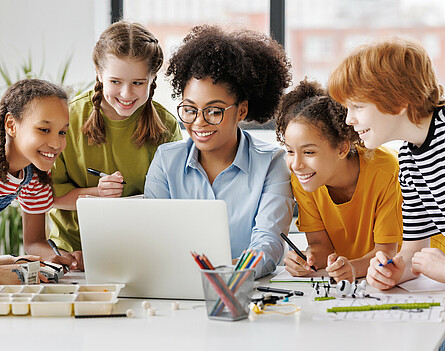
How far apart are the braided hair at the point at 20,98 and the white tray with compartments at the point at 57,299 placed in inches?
21.5

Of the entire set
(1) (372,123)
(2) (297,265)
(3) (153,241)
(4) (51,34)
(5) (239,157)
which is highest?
(4) (51,34)

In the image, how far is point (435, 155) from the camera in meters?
1.55

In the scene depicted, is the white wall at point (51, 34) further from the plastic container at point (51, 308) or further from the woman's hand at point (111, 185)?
the plastic container at point (51, 308)

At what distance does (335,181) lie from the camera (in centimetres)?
185

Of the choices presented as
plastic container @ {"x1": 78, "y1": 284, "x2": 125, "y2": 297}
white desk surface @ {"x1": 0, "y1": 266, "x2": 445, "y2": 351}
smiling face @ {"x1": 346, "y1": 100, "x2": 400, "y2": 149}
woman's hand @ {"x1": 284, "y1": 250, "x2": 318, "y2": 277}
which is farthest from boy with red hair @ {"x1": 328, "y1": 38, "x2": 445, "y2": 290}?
plastic container @ {"x1": 78, "y1": 284, "x2": 125, "y2": 297}

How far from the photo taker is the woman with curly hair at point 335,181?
5.83 feet

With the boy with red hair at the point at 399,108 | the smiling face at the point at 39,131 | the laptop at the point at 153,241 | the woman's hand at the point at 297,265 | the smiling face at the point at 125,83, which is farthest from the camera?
the smiling face at the point at 125,83

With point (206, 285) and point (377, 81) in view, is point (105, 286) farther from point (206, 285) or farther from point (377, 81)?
point (377, 81)

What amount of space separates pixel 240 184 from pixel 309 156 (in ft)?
0.82

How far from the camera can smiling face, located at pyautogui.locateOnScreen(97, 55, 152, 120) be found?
1.97m

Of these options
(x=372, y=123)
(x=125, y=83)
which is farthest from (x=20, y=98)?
(x=372, y=123)

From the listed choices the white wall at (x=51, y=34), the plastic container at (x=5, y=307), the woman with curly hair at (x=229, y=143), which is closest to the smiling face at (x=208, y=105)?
the woman with curly hair at (x=229, y=143)

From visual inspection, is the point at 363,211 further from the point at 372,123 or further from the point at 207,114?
the point at 207,114

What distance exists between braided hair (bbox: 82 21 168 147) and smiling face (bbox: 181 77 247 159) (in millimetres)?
241
